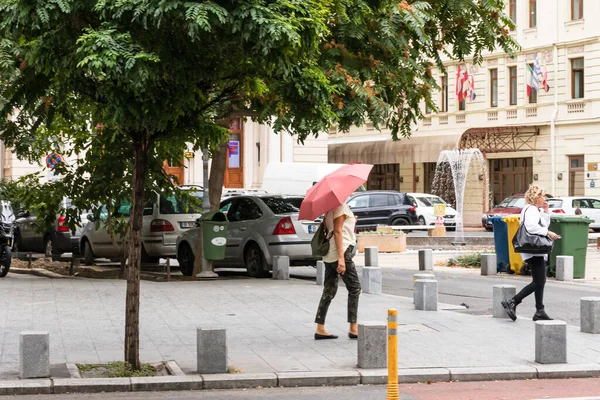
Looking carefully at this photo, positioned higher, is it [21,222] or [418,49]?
[418,49]

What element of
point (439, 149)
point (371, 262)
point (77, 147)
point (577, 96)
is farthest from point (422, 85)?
point (439, 149)

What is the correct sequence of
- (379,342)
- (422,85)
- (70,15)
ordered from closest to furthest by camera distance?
(70,15)
(379,342)
(422,85)

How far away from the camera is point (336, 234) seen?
12484 mm

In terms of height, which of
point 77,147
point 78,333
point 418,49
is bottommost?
point 78,333

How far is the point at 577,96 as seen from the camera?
49.7 metres

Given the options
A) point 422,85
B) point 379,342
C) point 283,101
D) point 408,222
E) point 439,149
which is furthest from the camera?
point 439,149

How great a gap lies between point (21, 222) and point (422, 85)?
538 inches

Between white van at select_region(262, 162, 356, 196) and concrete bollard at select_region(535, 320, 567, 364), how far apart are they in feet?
103

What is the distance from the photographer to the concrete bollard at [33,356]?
1005 centimetres

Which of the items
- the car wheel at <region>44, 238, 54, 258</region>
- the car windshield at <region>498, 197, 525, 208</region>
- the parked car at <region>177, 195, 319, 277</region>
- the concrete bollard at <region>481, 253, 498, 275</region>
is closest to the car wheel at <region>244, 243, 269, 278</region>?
the parked car at <region>177, 195, 319, 277</region>

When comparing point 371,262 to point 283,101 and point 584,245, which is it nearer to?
point 584,245

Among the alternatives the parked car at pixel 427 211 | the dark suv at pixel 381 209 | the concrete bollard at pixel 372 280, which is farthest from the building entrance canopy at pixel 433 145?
the concrete bollard at pixel 372 280

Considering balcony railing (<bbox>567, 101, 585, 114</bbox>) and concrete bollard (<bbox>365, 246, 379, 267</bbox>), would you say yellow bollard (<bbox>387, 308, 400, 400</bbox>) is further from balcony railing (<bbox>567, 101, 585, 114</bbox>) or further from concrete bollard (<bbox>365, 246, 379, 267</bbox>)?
balcony railing (<bbox>567, 101, 585, 114</bbox>)

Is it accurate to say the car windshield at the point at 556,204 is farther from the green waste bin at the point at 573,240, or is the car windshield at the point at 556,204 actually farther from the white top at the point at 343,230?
the white top at the point at 343,230
